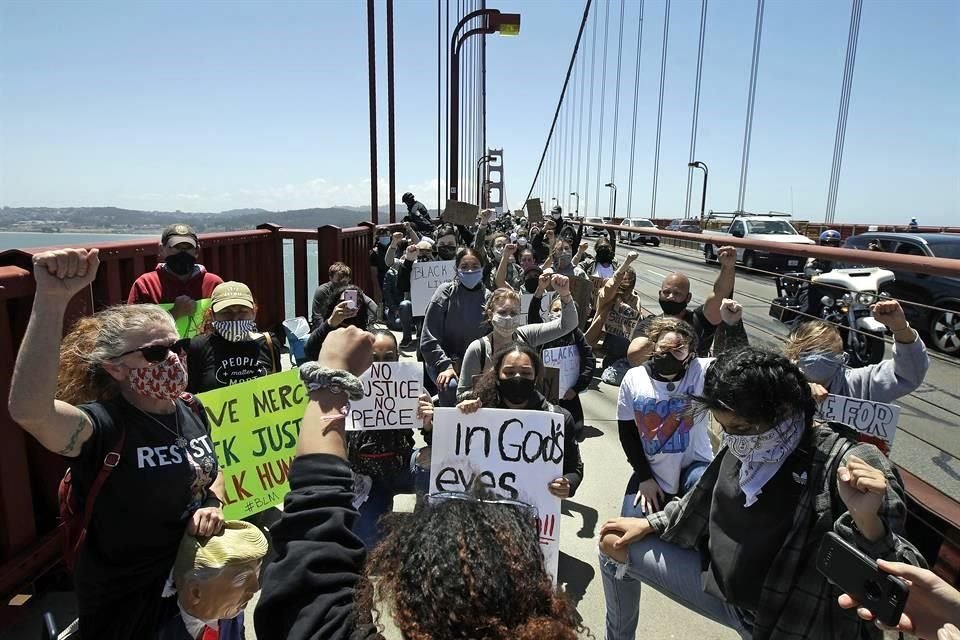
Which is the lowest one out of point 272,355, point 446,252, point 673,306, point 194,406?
point 272,355

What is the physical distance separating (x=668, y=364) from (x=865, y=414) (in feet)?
2.94

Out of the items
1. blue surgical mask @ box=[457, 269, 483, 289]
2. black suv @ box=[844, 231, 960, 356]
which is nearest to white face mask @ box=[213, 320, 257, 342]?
blue surgical mask @ box=[457, 269, 483, 289]

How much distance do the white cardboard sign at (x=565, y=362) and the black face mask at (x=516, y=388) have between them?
1211mm

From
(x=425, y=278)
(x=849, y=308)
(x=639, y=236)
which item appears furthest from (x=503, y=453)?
(x=639, y=236)

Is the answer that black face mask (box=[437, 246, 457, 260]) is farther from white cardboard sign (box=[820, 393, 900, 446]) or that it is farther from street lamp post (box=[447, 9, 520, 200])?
street lamp post (box=[447, 9, 520, 200])

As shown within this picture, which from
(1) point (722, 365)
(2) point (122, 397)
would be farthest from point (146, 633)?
(1) point (722, 365)

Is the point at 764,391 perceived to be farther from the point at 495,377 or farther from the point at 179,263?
the point at 179,263

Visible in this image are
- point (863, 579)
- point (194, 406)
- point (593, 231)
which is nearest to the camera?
point (863, 579)

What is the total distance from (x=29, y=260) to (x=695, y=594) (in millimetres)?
3238

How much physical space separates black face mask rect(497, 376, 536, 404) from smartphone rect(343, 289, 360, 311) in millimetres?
1352

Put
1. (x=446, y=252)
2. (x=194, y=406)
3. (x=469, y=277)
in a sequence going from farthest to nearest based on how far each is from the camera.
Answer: (x=446, y=252) < (x=469, y=277) < (x=194, y=406)

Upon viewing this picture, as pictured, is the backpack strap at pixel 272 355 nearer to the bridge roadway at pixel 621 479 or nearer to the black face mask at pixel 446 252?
the bridge roadway at pixel 621 479

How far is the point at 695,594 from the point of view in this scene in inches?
81.0

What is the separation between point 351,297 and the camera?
4.06 meters
